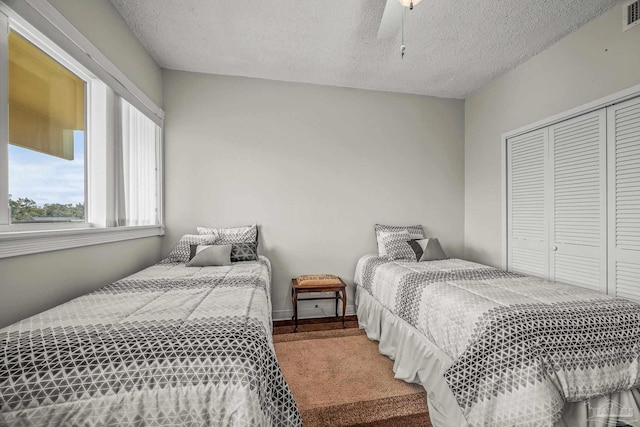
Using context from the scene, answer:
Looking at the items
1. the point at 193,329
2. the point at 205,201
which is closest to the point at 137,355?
the point at 193,329

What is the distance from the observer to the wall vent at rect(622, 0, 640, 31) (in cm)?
184

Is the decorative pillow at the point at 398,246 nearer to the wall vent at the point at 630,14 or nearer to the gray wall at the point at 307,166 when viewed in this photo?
the gray wall at the point at 307,166

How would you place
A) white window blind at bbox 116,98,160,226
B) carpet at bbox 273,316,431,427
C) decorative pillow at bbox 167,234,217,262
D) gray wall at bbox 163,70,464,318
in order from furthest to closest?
gray wall at bbox 163,70,464,318, decorative pillow at bbox 167,234,217,262, white window blind at bbox 116,98,160,226, carpet at bbox 273,316,431,427

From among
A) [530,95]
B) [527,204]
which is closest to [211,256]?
[527,204]

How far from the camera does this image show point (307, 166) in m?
3.14

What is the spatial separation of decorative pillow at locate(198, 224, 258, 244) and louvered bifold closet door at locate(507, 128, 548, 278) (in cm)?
278

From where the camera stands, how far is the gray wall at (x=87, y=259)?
4.15 feet

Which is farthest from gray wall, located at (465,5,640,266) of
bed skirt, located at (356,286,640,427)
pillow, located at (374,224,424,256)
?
bed skirt, located at (356,286,640,427)

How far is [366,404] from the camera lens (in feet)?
5.32

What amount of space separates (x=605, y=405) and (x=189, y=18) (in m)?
3.52

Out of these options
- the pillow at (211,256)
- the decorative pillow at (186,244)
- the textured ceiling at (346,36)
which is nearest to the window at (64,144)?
the decorative pillow at (186,244)

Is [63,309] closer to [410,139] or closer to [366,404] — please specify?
[366,404]

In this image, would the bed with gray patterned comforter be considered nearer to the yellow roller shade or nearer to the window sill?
the window sill

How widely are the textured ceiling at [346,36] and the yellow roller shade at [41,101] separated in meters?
0.79
